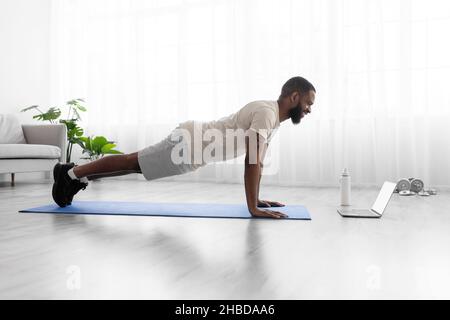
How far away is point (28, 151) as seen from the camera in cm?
397

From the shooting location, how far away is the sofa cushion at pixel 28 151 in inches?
148

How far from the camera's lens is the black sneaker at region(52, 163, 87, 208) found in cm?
227

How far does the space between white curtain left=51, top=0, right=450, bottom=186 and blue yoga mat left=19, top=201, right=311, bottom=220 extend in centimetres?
183

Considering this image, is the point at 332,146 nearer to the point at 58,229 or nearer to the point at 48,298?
the point at 58,229

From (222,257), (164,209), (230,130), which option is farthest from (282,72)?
(222,257)

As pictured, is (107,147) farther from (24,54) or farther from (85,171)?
(85,171)

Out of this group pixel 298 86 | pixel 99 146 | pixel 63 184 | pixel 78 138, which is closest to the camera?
pixel 298 86

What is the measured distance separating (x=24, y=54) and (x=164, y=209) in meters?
3.86

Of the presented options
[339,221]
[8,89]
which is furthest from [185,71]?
[339,221]

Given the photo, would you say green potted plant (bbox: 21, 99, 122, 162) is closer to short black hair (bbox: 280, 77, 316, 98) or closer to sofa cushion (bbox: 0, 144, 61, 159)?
sofa cushion (bbox: 0, 144, 61, 159)

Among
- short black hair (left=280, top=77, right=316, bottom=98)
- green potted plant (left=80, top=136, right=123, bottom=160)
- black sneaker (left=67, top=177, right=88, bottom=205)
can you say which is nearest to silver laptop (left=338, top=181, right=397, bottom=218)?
short black hair (left=280, top=77, right=316, bottom=98)

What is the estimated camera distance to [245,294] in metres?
0.93

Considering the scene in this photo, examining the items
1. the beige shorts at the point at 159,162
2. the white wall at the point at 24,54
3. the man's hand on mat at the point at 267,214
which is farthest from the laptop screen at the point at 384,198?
the white wall at the point at 24,54

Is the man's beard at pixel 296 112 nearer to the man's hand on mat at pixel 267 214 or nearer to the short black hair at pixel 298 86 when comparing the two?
the short black hair at pixel 298 86
